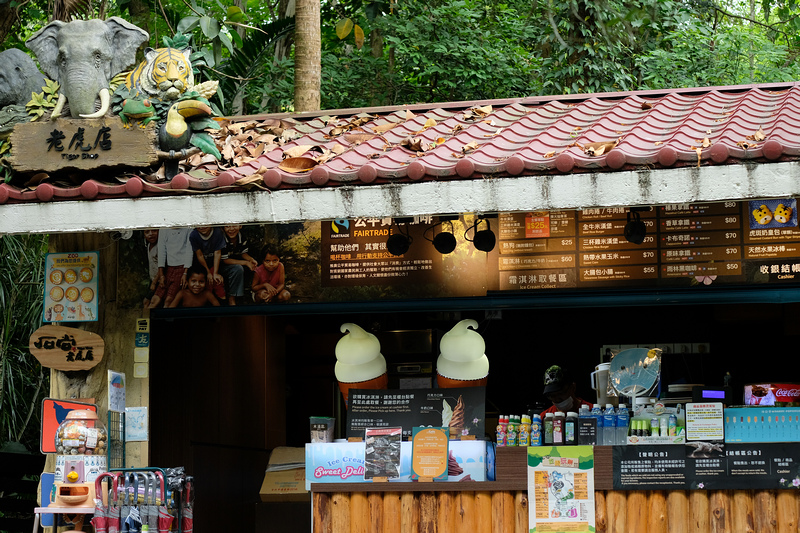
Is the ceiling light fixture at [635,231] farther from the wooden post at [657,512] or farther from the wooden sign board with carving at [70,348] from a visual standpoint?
the wooden sign board with carving at [70,348]

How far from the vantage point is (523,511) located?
5.94 m

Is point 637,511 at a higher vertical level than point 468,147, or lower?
lower

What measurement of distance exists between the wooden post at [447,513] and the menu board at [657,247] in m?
1.50

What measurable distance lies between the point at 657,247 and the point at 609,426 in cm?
129

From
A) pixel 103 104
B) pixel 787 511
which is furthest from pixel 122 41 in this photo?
pixel 787 511

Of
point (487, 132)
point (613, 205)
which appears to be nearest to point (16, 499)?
point (487, 132)

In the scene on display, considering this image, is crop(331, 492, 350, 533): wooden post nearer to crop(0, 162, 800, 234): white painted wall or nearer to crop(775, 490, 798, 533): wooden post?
crop(0, 162, 800, 234): white painted wall

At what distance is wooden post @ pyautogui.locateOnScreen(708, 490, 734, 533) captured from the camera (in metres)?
5.75

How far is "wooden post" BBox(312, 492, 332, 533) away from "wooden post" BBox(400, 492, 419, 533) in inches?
19.2

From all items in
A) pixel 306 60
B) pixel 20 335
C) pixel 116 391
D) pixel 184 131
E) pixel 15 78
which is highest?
pixel 306 60

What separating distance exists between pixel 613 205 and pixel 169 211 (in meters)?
2.52

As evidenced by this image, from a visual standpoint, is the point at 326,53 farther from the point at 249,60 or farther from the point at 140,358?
the point at 140,358

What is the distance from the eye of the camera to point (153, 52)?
20.0 ft

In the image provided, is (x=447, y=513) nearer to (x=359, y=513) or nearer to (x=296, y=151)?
(x=359, y=513)
